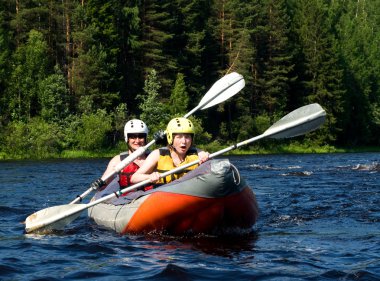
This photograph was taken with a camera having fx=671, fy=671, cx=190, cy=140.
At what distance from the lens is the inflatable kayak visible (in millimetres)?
7676

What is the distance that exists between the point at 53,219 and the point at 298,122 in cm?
349

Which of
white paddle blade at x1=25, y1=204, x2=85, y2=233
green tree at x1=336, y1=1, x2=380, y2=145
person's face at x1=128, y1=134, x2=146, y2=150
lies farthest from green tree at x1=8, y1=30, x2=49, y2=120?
white paddle blade at x1=25, y1=204, x2=85, y2=233

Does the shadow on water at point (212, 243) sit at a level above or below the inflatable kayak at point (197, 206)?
below

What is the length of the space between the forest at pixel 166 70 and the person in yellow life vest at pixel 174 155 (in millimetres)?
24727

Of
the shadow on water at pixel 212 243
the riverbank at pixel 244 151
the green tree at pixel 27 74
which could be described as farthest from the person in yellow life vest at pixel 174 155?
the green tree at pixel 27 74

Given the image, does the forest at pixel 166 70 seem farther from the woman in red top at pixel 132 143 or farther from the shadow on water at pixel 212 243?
the shadow on water at pixel 212 243

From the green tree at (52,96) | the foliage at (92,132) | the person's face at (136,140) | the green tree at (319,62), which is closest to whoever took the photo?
the person's face at (136,140)

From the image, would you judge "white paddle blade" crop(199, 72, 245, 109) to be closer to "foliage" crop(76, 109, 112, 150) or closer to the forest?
the forest

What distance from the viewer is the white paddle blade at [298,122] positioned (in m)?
8.90

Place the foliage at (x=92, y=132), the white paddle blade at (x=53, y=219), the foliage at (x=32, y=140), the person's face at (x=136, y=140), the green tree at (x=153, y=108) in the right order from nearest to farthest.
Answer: the white paddle blade at (x=53, y=219)
the person's face at (x=136, y=140)
the foliage at (x=32, y=140)
the foliage at (x=92, y=132)
the green tree at (x=153, y=108)

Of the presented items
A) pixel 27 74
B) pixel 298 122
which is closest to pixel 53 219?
pixel 298 122

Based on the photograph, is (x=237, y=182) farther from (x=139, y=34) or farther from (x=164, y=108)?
(x=139, y=34)

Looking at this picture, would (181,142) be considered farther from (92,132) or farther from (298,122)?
(92,132)

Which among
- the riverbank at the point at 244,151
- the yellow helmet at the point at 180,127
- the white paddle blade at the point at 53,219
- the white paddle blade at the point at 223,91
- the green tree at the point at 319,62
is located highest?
the green tree at the point at 319,62
